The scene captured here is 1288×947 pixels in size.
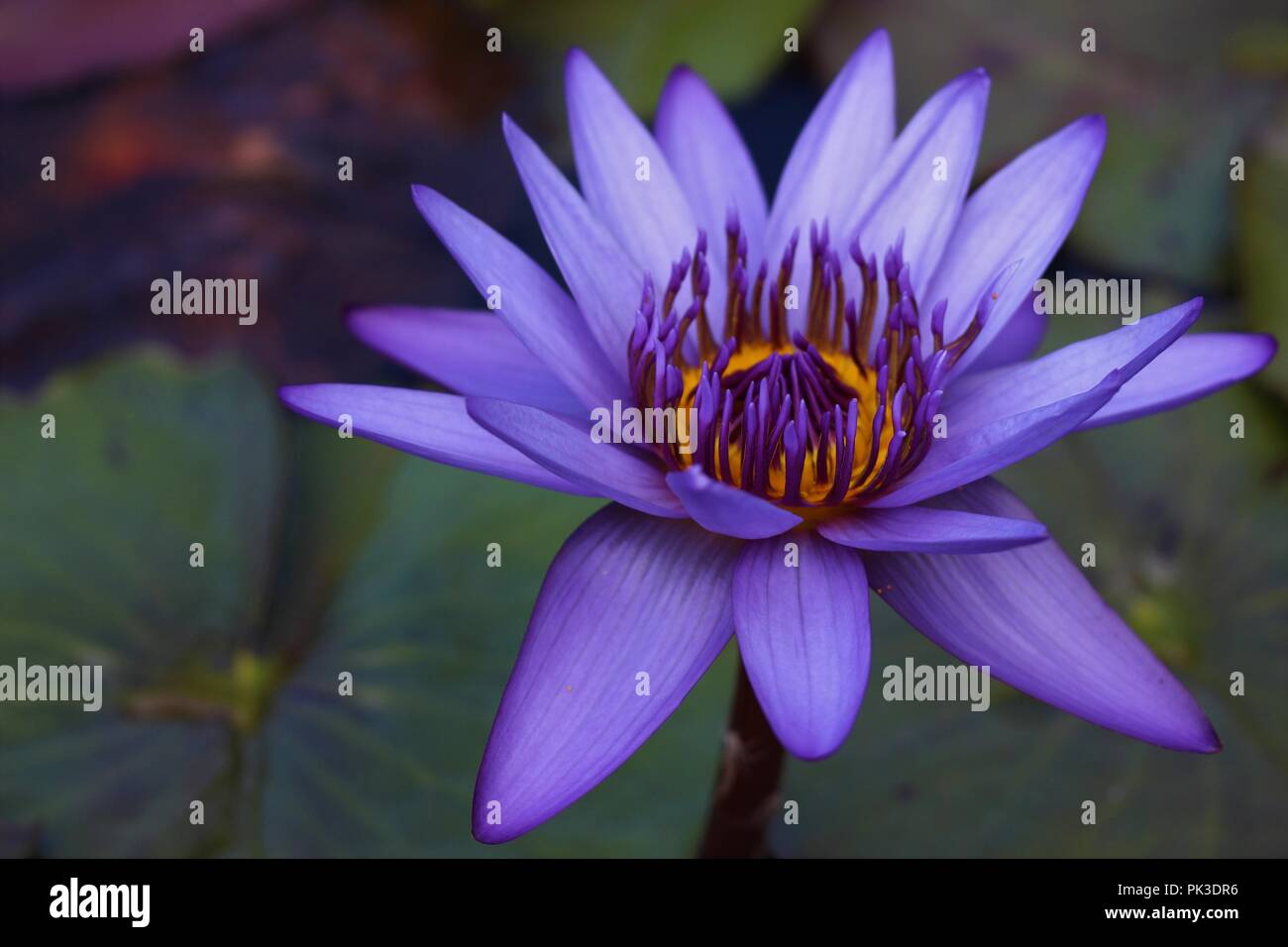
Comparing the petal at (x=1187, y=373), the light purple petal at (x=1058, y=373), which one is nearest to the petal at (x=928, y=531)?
the light purple petal at (x=1058, y=373)

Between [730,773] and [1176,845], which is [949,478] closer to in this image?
[730,773]

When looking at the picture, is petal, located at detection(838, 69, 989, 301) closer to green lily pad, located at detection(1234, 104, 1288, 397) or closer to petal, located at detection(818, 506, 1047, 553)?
petal, located at detection(818, 506, 1047, 553)

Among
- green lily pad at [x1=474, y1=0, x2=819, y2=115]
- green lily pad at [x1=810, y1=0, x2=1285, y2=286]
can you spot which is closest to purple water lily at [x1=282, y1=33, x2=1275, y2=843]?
green lily pad at [x1=810, y1=0, x2=1285, y2=286]

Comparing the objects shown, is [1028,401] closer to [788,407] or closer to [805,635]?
[788,407]

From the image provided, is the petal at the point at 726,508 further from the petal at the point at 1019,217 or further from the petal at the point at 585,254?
the petal at the point at 1019,217

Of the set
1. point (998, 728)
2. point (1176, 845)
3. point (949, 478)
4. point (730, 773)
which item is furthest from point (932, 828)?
point (949, 478)

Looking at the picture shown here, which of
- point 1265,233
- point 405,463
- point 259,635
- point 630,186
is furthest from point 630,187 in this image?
point 1265,233
